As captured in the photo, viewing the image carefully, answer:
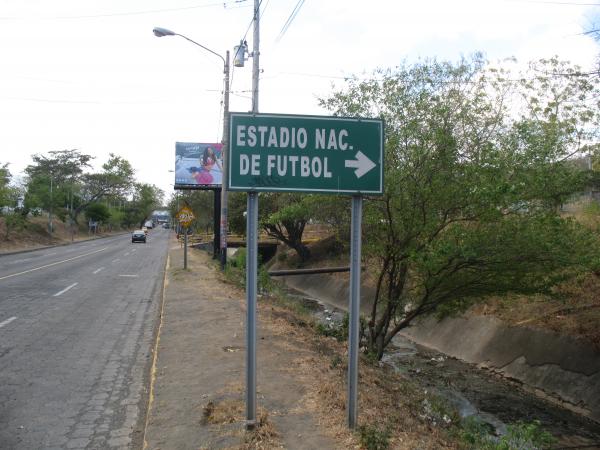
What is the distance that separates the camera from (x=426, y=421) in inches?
247

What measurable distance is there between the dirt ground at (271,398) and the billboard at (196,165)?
27.6m

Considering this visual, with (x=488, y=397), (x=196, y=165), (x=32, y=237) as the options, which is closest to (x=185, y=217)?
(x=488, y=397)

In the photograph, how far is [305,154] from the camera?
4648mm

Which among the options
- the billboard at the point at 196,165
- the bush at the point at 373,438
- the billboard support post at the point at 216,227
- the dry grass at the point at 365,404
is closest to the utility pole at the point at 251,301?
the dry grass at the point at 365,404

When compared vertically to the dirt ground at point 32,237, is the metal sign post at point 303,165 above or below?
above

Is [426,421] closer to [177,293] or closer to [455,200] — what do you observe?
[455,200]

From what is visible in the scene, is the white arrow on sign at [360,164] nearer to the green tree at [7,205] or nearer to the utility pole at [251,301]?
the utility pole at [251,301]

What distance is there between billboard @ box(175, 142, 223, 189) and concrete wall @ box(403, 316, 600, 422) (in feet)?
76.0

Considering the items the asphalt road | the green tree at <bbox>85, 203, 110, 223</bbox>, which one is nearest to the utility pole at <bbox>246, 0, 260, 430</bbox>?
the asphalt road

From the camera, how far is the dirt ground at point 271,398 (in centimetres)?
480

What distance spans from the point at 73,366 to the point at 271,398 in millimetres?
3368

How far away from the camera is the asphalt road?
5.33 meters

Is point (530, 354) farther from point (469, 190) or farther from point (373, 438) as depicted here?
point (373, 438)

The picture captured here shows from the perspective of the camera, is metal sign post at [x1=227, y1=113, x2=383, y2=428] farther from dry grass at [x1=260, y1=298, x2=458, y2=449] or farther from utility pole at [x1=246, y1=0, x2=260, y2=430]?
dry grass at [x1=260, y1=298, x2=458, y2=449]
